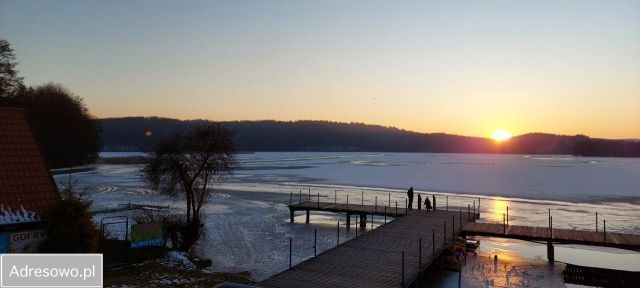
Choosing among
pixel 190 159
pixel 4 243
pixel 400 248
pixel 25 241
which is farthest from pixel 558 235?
pixel 4 243

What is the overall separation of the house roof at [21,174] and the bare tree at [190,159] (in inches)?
349

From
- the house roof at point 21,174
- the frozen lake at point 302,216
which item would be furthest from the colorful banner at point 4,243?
the frozen lake at point 302,216

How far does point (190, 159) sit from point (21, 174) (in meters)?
10.9

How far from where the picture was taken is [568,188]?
57.9 m

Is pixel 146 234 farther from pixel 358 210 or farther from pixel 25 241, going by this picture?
pixel 358 210

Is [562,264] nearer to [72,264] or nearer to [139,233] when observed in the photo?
[139,233]

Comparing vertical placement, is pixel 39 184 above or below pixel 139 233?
above

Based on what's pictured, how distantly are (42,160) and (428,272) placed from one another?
16374 millimetres

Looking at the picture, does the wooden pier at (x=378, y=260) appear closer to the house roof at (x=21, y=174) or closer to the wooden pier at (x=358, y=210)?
the wooden pier at (x=358, y=210)

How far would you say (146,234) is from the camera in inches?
771

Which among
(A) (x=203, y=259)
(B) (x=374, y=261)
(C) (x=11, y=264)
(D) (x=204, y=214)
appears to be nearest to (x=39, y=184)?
(C) (x=11, y=264)

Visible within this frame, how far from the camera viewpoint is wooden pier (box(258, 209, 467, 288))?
48.7ft

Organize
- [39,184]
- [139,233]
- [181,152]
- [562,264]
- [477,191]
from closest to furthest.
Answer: [39,184] < [139,233] < [562,264] < [181,152] < [477,191]

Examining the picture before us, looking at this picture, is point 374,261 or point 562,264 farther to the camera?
point 562,264
